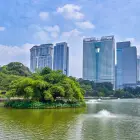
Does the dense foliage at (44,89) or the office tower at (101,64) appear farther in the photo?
the office tower at (101,64)

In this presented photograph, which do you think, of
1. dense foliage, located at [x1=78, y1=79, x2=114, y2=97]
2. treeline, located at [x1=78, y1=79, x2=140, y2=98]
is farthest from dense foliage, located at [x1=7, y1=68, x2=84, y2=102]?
treeline, located at [x1=78, y1=79, x2=140, y2=98]

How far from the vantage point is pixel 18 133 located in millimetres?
14430

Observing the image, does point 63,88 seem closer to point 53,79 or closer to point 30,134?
point 53,79

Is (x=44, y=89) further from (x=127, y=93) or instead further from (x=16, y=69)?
(x=127, y=93)

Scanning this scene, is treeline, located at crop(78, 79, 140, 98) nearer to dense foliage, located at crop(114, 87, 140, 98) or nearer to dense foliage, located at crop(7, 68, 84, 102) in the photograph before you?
dense foliage, located at crop(114, 87, 140, 98)

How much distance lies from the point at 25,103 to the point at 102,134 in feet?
79.3

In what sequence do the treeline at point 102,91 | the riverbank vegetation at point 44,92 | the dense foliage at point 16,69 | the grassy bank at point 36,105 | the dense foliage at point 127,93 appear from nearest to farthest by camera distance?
the grassy bank at point 36,105
the riverbank vegetation at point 44,92
the dense foliage at point 16,69
the treeline at point 102,91
the dense foliage at point 127,93

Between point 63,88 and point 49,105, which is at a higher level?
point 63,88

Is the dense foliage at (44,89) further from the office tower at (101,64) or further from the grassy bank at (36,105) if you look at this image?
the office tower at (101,64)

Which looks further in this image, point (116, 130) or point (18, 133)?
point (116, 130)

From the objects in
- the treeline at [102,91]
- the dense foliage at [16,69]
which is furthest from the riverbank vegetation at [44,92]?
the treeline at [102,91]

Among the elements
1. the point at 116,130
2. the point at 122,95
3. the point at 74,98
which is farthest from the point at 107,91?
the point at 116,130

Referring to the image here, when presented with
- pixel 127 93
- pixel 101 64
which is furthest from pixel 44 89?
pixel 101 64

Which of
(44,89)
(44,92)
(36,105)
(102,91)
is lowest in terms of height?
(36,105)
